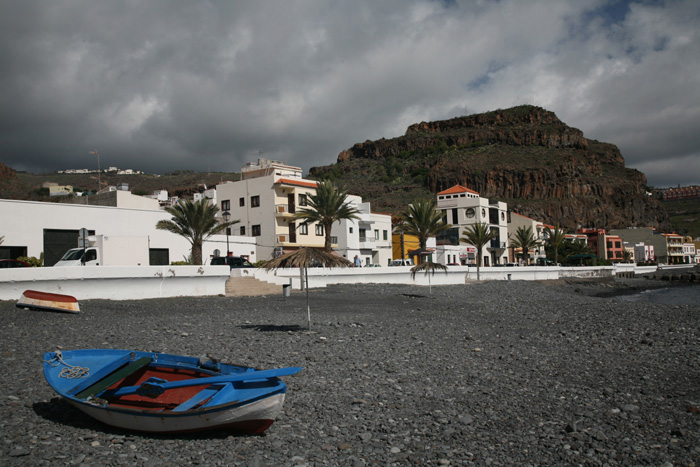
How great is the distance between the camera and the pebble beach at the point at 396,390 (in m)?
5.80

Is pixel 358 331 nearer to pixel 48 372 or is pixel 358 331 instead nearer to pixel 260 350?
pixel 260 350

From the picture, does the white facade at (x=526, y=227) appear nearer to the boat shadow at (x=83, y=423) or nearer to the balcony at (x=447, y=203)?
the balcony at (x=447, y=203)

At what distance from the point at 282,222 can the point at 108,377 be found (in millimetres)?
41190

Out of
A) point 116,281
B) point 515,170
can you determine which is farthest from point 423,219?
point 515,170

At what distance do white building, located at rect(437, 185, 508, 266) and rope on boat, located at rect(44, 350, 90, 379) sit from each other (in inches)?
2561

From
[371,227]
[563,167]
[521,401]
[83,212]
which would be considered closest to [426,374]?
[521,401]

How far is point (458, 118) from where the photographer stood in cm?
18925

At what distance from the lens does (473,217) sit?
242ft

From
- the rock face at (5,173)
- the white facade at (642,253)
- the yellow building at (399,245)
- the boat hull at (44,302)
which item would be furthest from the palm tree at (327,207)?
the white facade at (642,253)

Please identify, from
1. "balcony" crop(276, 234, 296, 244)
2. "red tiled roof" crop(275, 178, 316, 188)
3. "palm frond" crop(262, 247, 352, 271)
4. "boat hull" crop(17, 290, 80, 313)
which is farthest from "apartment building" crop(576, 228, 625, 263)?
"boat hull" crop(17, 290, 80, 313)

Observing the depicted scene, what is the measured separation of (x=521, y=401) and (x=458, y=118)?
625 ft

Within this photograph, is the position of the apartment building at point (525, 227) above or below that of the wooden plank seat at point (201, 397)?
above

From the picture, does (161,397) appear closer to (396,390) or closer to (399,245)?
(396,390)

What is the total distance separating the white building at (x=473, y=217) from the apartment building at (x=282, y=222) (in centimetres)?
2034
